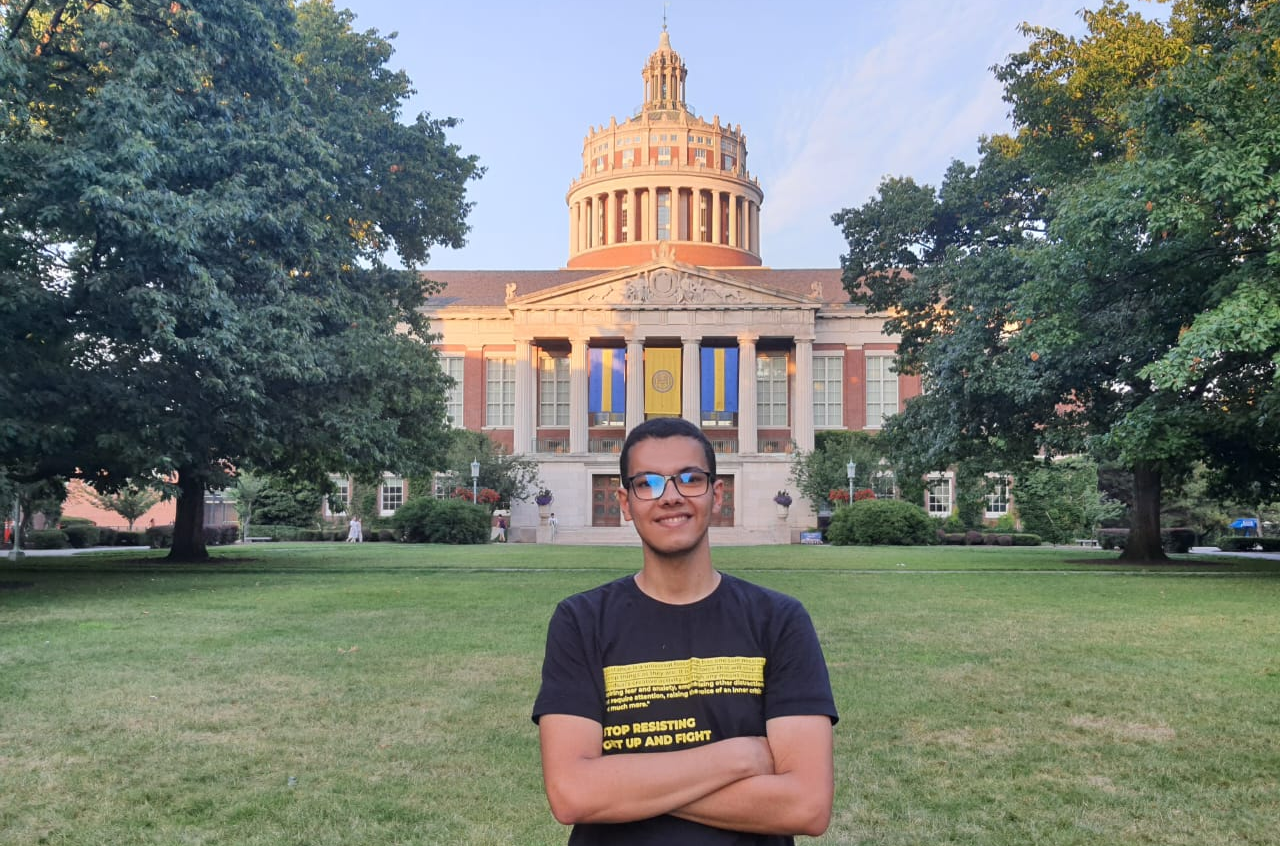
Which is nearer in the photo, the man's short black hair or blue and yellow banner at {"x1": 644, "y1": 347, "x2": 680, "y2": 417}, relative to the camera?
the man's short black hair

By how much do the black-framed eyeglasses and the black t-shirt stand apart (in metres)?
0.31

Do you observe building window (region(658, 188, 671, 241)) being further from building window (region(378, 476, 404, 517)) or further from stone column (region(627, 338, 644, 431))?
building window (region(378, 476, 404, 517))

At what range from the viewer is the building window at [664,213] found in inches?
3632

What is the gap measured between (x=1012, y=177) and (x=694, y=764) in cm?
3021

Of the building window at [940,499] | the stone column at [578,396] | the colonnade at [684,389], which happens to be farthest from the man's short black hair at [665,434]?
the building window at [940,499]

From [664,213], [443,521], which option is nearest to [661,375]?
[443,521]

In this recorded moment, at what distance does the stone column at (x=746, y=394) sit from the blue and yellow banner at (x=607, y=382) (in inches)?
262

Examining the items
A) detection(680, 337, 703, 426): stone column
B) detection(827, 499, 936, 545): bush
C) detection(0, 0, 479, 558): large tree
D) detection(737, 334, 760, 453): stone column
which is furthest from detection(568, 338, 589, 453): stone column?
detection(0, 0, 479, 558): large tree

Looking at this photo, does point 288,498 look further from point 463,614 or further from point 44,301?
point 463,614

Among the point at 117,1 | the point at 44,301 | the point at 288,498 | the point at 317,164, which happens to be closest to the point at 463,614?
the point at 44,301

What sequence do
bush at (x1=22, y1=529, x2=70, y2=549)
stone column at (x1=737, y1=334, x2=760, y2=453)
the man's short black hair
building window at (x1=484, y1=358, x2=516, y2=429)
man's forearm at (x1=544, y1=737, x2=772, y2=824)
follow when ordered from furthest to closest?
building window at (x1=484, y1=358, x2=516, y2=429) → stone column at (x1=737, y1=334, x2=760, y2=453) → bush at (x1=22, y1=529, x2=70, y2=549) → the man's short black hair → man's forearm at (x1=544, y1=737, x2=772, y2=824)

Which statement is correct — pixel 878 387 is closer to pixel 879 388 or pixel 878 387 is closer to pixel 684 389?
pixel 879 388

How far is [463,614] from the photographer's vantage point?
14.1m

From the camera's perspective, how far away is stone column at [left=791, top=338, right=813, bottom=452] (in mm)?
64500
